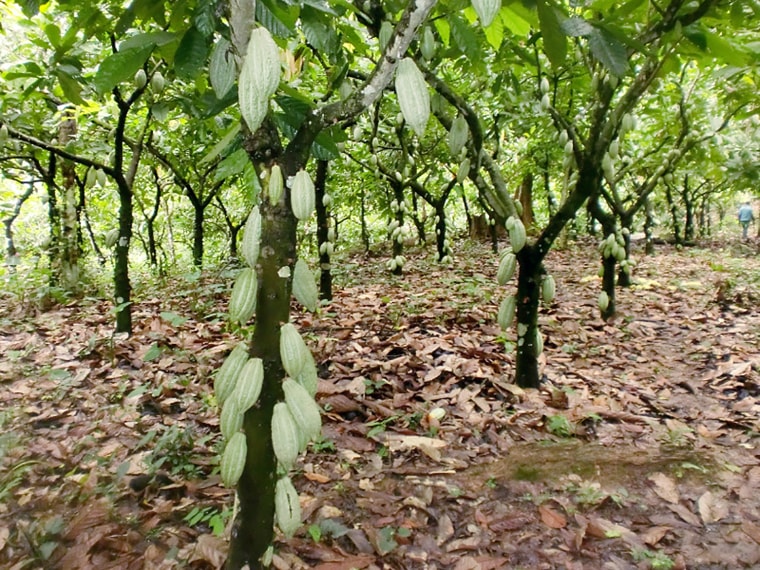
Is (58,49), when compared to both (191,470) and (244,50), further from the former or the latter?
(191,470)

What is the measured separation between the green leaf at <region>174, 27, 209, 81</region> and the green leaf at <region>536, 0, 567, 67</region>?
742mm

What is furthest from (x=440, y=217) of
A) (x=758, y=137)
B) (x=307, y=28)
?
(x=307, y=28)

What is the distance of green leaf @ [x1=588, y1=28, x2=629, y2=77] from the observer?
122cm

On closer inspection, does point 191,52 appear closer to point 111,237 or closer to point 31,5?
point 31,5

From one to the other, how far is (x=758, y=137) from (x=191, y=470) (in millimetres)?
4496

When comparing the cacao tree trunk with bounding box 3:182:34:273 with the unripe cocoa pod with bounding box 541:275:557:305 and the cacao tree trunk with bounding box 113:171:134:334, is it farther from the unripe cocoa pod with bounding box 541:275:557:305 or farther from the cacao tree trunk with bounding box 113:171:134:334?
the unripe cocoa pod with bounding box 541:275:557:305

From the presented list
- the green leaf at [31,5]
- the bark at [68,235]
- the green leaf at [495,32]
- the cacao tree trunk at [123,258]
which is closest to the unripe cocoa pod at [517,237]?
the green leaf at [495,32]

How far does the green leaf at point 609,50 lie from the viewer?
122 centimetres

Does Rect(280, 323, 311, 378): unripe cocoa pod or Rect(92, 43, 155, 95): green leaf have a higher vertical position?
Rect(92, 43, 155, 95): green leaf

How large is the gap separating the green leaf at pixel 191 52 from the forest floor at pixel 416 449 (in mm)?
1203

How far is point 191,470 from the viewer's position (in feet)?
5.79

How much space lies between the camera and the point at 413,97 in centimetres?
93

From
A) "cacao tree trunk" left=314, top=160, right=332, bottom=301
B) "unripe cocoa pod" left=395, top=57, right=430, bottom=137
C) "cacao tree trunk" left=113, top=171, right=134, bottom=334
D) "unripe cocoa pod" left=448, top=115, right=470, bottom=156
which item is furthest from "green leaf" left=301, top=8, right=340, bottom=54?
"cacao tree trunk" left=314, top=160, right=332, bottom=301

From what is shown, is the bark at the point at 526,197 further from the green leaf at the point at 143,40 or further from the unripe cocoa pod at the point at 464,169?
the green leaf at the point at 143,40
